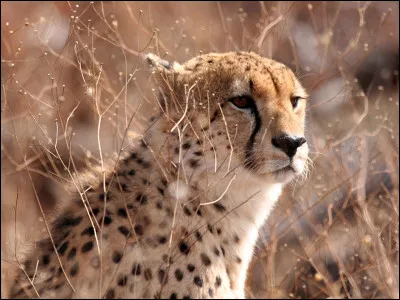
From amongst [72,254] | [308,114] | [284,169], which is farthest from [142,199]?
[308,114]

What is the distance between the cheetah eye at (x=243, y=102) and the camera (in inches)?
166

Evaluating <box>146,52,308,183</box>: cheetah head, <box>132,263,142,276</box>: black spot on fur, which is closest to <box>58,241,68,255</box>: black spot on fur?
<box>132,263,142,276</box>: black spot on fur

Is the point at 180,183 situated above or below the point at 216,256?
above

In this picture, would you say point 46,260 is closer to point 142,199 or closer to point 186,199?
point 142,199

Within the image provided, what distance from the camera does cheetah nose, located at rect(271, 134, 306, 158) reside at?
397 centimetres

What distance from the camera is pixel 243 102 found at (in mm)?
4227

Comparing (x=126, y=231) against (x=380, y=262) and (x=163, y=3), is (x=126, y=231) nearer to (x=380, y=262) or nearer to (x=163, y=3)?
(x=380, y=262)

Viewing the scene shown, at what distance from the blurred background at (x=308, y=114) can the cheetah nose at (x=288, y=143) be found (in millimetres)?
297

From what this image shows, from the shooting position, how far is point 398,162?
18.0 feet

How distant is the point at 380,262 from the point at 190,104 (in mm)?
1805

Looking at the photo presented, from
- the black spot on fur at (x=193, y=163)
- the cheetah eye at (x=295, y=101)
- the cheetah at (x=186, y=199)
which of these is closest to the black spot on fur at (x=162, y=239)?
the cheetah at (x=186, y=199)

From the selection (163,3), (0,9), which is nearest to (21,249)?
(0,9)

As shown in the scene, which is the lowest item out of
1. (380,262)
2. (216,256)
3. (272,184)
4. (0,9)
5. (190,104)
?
(380,262)

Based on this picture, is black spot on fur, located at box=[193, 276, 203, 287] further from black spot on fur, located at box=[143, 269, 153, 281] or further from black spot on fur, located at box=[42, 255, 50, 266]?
black spot on fur, located at box=[42, 255, 50, 266]
